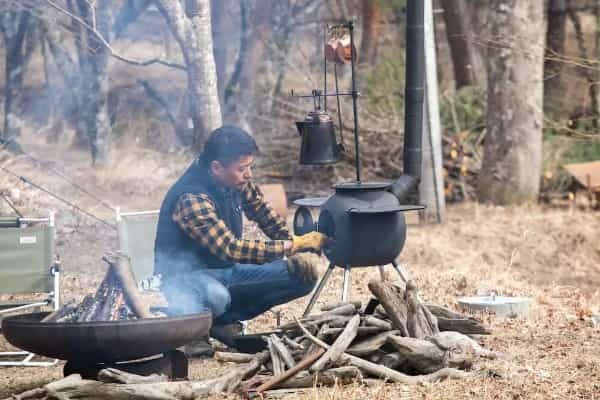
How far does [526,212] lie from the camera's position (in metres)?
12.7

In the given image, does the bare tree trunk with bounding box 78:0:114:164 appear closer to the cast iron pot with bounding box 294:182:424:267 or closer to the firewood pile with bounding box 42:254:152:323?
the cast iron pot with bounding box 294:182:424:267

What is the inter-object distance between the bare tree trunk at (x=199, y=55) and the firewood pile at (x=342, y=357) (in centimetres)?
444

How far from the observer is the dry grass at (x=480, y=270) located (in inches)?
215

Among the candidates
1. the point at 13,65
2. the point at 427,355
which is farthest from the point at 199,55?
the point at 13,65

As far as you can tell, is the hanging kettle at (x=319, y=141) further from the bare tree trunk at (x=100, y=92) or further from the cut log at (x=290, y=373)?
the bare tree trunk at (x=100, y=92)

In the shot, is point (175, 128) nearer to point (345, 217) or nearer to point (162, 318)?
point (345, 217)

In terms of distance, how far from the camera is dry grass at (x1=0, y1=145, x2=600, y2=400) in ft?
17.9

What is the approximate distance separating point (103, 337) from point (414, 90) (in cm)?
380

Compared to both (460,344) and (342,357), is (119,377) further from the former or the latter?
(460,344)

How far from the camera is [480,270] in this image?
10.1 meters

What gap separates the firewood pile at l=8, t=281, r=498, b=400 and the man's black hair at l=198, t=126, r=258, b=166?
107 cm

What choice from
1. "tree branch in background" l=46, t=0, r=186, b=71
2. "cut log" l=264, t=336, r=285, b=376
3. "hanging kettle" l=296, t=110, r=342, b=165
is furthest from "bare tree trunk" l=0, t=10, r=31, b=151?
"cut log" l=264, t=336, r=285, b=376

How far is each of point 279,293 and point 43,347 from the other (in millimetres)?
1910

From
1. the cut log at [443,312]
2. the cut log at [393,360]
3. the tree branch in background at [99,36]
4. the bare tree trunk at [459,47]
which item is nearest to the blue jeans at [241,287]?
the cut log at [443,312]
